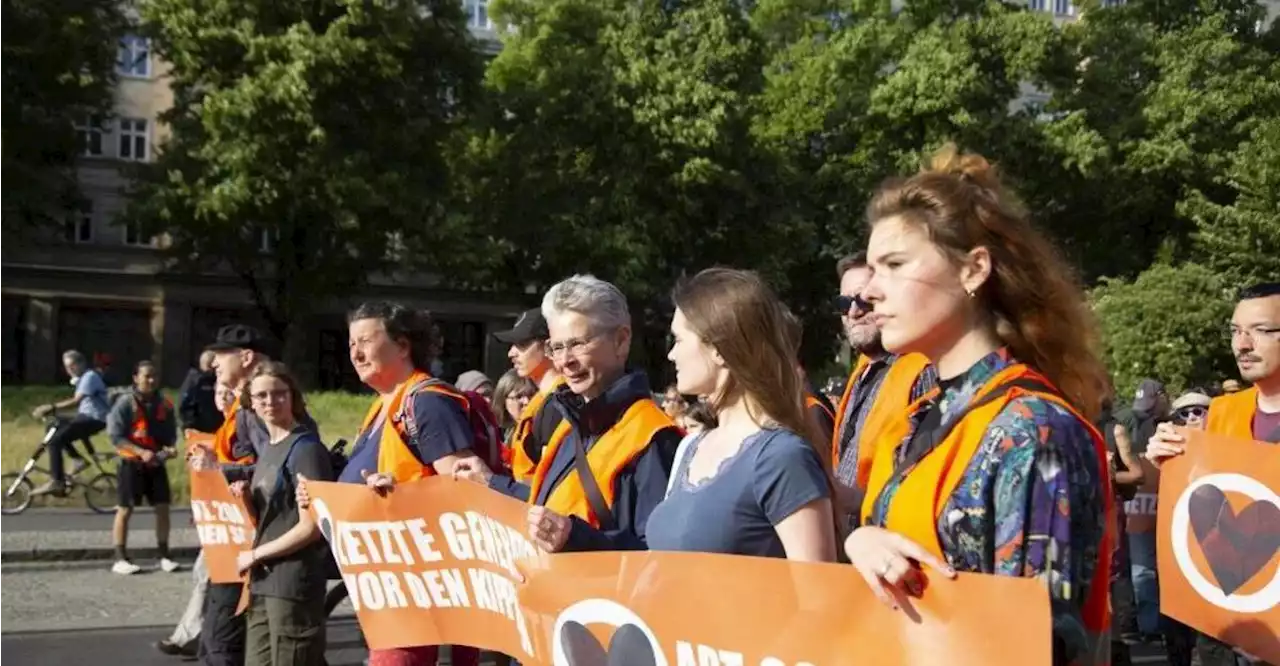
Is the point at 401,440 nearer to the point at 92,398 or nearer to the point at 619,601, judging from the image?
the point at 619,601

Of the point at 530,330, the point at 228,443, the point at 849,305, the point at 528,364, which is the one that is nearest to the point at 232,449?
the point at 228,443

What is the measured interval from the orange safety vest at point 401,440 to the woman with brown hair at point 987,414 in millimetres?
2997

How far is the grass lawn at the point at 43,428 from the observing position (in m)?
19.5

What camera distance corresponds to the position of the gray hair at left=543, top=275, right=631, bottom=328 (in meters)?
4.69

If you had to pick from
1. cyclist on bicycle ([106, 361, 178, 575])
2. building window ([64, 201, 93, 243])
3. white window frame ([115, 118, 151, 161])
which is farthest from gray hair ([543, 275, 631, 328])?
white window frame ([115, 118, 151, 161])

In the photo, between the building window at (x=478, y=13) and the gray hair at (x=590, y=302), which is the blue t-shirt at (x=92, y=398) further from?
the building window at (x=478, y=13)

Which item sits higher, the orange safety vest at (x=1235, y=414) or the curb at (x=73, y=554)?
the orange safety vest at (x=1235, y=414)

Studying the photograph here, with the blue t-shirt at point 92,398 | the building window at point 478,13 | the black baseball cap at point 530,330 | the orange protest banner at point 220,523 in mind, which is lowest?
the blue t-shirt at point 92,398

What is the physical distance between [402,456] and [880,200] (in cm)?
321

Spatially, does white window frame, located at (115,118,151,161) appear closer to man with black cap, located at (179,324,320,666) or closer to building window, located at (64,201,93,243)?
building window, located at (64,201,93,243)

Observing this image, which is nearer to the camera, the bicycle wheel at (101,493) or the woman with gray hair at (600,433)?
the woman with gray hair at (600,433)

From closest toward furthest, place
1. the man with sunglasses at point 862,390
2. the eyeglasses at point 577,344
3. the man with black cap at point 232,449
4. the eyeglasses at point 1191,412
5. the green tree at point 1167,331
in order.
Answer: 1. the man with sunglasses at point 862,390
2. the eyeglasses at point 577,344
3. the man with black cap at point 232,449
4. the eyeglasses at point 1191,412
5. the green tree at point 1167,331

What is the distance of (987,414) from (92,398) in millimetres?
17084

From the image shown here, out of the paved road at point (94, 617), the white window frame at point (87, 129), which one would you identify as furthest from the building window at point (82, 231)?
the paved road at point (94, 617)
